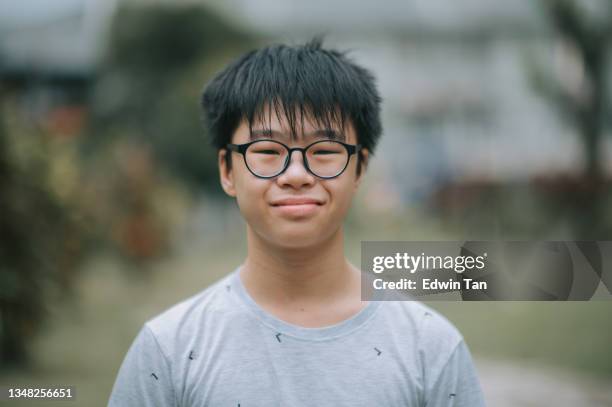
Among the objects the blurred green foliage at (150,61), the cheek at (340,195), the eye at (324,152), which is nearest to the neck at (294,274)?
the cheek at (340,195)

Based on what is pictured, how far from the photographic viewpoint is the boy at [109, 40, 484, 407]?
179cm

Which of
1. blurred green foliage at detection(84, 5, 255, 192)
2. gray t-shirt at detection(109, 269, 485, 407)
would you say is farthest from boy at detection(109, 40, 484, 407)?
blurred green foliage at detection(84, 5, 255, 192)

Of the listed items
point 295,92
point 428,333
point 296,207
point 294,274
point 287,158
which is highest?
point 295,92

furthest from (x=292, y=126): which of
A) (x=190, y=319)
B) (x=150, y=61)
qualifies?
(x=150, y=61)

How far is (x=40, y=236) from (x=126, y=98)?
26.9ft

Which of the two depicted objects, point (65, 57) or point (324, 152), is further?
point (65, 57)

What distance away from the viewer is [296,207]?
183cm

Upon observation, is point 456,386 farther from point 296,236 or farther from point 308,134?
point 308,134

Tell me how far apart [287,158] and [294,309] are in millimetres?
439

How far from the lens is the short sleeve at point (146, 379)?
5.86ft

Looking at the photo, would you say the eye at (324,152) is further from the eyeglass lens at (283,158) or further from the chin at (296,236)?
the chin at (296,236)

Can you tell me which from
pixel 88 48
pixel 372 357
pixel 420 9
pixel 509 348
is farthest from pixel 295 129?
pixel 420 9

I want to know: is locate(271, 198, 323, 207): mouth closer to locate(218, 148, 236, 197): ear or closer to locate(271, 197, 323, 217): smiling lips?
locate(271, 197, 323, 217): smiling lips

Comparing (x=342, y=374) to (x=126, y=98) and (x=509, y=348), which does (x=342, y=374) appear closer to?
(x=509, y=348)
